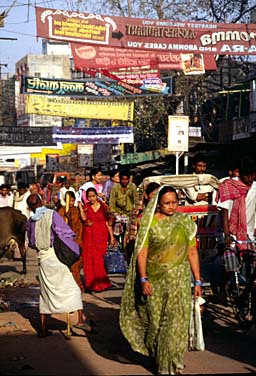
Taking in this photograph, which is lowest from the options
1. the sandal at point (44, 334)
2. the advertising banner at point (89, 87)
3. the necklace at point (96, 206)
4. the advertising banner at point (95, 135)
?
the sandal at point (44, 334)

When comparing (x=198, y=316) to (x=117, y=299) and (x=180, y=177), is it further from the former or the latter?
(x=117, y=299)

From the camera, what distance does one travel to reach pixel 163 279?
21.5ft

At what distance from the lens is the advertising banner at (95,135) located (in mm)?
33906

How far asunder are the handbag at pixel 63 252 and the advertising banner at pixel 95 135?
25.2 metres

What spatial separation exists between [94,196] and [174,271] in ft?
17.8

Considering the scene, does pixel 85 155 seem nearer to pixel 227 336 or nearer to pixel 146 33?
pixel 146 33

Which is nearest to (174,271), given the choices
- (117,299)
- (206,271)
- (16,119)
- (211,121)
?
(206,271)

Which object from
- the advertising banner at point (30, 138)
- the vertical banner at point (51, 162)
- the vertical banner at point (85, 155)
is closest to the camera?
the vertical banner at point (85, 155)

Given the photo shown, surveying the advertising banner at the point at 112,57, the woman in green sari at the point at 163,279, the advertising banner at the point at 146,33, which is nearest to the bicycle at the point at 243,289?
the woman in green sari at the point at 163,279

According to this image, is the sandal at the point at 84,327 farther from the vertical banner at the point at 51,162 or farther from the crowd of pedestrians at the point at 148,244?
the vertical banner at the point at 51,162

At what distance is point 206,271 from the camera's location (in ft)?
31.1

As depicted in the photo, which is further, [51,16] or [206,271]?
Answer: [51,16]

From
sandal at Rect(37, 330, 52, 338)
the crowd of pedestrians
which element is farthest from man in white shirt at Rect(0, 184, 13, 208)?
sandal at Rect(37, 330, 52, 338)

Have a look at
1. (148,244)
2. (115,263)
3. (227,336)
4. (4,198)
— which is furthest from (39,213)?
(4,198)
